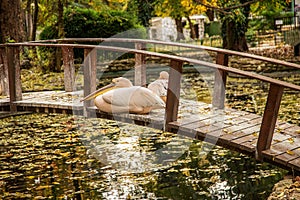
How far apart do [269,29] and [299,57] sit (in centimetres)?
1156

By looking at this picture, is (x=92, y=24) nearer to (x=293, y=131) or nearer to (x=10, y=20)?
(x=10, y=20)

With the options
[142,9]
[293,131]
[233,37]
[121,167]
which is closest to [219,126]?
[293,131]

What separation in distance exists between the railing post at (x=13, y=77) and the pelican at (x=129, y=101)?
1.76 m

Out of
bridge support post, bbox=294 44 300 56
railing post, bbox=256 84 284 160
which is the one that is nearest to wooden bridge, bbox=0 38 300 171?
railing post, bbox=256 84 284 160

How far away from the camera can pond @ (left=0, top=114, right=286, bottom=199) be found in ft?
22.4

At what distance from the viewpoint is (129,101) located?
7.11 m

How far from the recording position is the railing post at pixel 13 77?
8641 millimetres

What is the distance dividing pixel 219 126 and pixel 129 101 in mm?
1178

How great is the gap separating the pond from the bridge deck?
0.73 m

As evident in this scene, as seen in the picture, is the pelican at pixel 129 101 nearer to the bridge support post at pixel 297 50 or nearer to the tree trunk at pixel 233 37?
the bridge support post at pixel 297 50

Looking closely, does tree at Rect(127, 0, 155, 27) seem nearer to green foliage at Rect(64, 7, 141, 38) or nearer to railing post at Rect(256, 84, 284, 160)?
green foliage at Rect(64, 7, 141, 38)

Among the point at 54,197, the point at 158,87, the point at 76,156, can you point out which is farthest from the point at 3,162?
the point at 158,87

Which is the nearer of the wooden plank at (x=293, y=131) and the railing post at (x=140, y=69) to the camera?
the wooden plank at (x=293, y=131)

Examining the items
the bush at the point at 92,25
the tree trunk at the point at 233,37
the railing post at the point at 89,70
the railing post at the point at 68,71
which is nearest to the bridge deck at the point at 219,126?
the railing post at the point at 89,70
